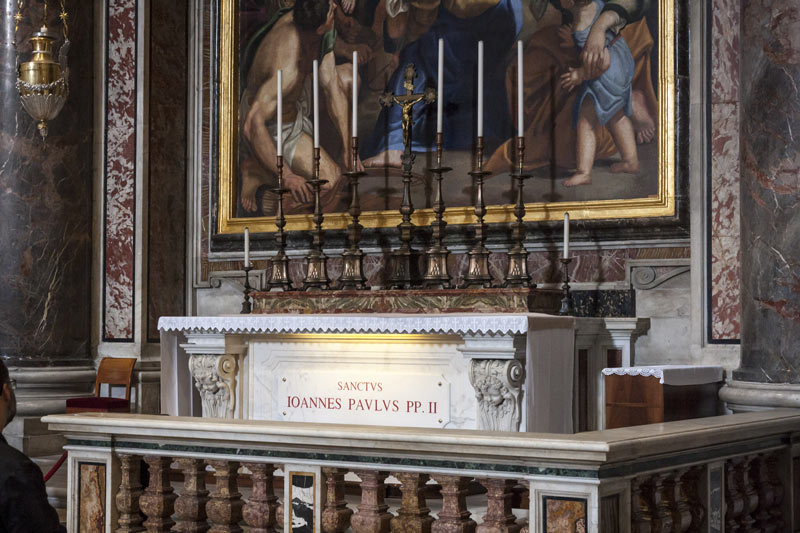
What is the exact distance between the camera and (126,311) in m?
9.81

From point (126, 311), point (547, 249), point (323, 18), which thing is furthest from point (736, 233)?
point (126, 311)

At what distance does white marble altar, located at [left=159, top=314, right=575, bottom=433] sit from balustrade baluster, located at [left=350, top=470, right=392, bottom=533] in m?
2.62

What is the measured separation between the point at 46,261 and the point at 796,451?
6.23 m

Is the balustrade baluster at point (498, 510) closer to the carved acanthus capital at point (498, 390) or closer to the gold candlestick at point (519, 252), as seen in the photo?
the carved acanthus capital at point (498, 390)

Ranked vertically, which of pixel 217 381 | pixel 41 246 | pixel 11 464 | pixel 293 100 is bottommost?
pixel 217 381

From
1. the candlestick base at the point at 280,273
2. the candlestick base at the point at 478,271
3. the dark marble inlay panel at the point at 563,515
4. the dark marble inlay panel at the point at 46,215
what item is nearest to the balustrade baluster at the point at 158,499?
the dark marble inlay panel at the point at 563,515

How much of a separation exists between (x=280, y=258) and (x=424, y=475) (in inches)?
187

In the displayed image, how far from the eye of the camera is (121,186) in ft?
32.3

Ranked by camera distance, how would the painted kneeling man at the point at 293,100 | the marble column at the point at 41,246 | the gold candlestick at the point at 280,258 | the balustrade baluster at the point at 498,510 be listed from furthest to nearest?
the painted kneeling man at the point at 293,100
the marble column at the point at 41,246
the gold candlestick at the point at 280,258
the balustrade baluster at the point at 498,510

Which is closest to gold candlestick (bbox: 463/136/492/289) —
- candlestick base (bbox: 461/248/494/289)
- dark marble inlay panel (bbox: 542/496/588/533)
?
candlestick base (bbox: 461/248/494/289)

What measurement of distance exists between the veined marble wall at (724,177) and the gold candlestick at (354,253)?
2.41 m

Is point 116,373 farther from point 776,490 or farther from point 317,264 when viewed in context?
point 776,490

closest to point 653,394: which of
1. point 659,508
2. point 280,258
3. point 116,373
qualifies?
point 659,508

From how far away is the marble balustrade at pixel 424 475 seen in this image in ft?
12.4
